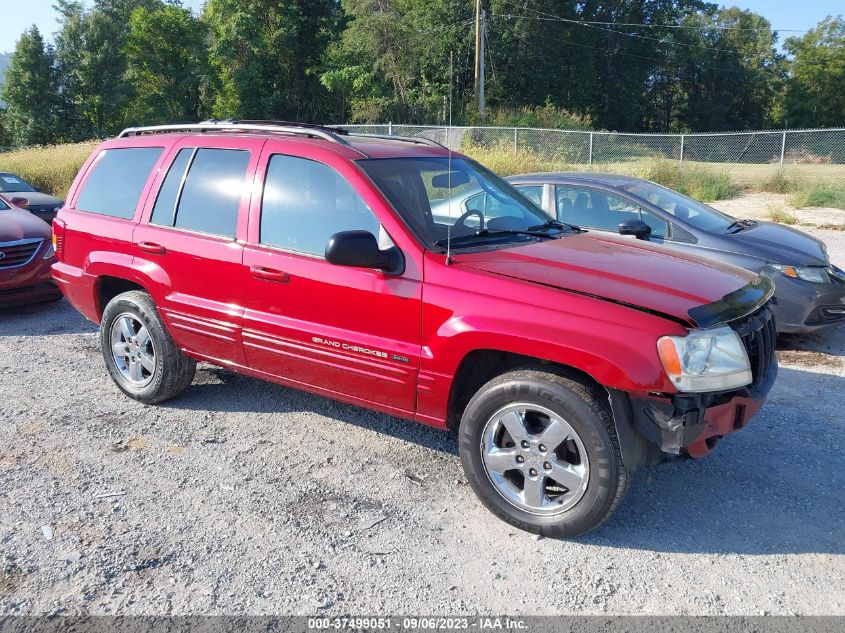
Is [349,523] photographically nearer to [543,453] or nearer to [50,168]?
[543,453]

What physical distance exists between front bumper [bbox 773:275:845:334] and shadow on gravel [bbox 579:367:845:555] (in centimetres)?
153

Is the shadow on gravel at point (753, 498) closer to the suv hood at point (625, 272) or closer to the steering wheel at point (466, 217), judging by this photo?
the suv hood at point (625, 272)

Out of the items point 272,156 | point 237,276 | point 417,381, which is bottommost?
point 417,381

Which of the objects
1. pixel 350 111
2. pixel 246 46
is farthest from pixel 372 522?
pixel 246 46

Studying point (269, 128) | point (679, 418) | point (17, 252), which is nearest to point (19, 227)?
point (17, 252)

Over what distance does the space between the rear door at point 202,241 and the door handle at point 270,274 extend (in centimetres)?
15

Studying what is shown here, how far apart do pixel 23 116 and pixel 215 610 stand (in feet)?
163

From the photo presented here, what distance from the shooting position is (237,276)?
4406 millimetres

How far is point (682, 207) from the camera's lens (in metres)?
7.13

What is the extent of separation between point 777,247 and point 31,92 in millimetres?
48344

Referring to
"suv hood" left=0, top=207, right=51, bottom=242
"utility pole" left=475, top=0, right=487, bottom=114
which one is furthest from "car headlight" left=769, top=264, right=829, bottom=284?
"utility pole" left=475, top=0, right=487, bottom=114

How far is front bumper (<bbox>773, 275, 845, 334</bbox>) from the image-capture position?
20.7 ft

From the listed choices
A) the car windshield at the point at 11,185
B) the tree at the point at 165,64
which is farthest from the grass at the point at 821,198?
the tree at the point at 165,64

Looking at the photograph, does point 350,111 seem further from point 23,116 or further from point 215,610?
point 215,610
